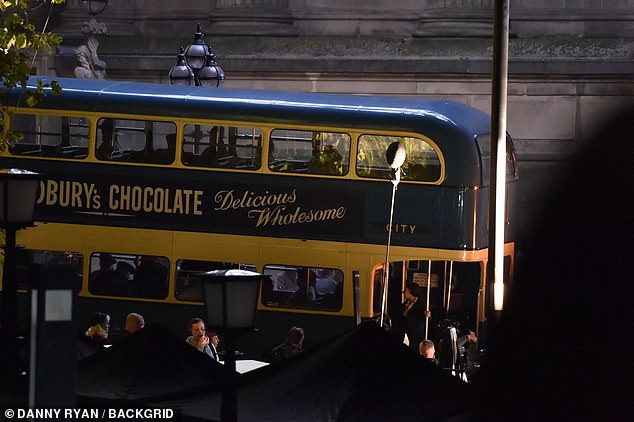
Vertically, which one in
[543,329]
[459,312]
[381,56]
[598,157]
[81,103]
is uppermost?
[381,56]

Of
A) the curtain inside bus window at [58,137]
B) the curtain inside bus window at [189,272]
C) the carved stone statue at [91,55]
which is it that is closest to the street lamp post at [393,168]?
the curtain inside bus window at [189,272]

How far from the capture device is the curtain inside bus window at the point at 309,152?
61.3 ft

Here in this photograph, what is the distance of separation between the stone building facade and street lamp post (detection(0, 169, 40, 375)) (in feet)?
58.9

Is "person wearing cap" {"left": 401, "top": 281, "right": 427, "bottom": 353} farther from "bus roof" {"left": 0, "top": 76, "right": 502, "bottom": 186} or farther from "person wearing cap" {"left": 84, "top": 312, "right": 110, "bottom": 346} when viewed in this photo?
"person wearing cap" {"left": 84, "top": 312, "right": 110, "bottom": 346}

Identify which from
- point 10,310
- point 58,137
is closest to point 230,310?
point 10,310

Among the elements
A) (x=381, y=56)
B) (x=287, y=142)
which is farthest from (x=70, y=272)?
(x=381, y=56)

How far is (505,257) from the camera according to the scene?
1966 cm

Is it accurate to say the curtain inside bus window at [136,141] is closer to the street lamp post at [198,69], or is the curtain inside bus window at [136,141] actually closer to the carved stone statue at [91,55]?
the street lamp post at [198,69]

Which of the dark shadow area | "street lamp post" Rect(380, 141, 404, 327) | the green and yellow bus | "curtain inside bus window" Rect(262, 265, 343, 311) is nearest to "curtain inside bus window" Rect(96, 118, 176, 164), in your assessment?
the green and yellow bus

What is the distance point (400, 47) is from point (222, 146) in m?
12.9

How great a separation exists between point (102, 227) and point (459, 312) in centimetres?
514

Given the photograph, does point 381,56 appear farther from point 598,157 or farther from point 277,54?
point 598,157

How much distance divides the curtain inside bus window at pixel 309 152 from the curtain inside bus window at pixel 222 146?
0.85 ft

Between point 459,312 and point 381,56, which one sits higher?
point 381,56
